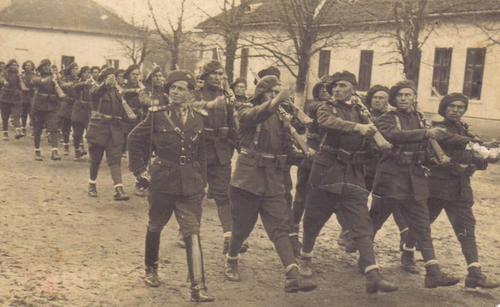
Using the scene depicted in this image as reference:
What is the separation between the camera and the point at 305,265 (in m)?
6.56

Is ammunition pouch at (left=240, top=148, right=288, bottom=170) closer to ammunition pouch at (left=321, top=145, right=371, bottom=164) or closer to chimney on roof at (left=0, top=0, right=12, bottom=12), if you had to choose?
ammunition pouch at (left=321, top=145, right=371, bottom=164)

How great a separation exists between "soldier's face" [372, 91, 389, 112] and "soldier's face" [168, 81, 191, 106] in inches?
103

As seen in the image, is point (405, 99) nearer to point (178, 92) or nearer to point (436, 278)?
point (436, 278)

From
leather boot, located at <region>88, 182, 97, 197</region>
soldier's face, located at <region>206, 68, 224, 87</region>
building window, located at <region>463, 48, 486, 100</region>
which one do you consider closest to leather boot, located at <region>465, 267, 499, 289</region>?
soldier's face, located at <region>206, 68, 224, 87</region>

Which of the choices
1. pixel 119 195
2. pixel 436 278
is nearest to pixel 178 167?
pixel 436 278

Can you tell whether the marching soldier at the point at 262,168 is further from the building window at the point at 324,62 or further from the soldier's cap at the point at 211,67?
the building window at the point at 324,62

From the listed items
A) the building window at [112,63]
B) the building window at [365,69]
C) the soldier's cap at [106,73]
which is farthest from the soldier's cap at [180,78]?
the building window at [365,69]

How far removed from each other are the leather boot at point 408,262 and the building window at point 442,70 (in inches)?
828

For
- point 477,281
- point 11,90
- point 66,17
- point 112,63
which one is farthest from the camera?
point 66,17

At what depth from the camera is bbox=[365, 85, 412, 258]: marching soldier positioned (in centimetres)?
684

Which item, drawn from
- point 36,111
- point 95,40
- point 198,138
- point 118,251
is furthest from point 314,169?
point 95,40

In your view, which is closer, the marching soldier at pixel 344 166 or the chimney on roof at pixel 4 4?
the marching soldier at pixel 344 166

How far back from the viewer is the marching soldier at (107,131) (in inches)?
399

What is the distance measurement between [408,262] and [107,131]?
211 inches
